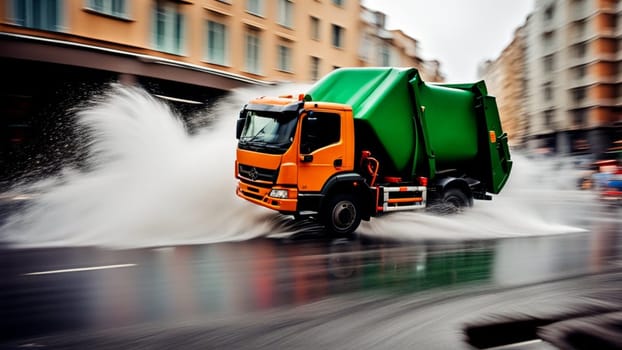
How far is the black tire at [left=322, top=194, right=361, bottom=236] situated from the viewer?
8852 mm

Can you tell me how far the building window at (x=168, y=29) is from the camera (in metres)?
18.9

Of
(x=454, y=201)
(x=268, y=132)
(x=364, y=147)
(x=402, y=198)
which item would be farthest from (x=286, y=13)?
(x=268, y=132)

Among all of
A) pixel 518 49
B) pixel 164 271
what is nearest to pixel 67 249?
pixel 164 271

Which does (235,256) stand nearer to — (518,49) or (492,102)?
(492,102)

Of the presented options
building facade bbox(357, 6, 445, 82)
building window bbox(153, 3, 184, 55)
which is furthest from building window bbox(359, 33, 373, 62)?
building window bbox(153, 3, 184, 55)

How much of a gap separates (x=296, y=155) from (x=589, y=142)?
45.3 metres

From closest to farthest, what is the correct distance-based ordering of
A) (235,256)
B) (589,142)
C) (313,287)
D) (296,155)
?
(313,287) → (235,256) → (296,155) → (589,142)

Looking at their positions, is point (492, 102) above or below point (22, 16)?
below

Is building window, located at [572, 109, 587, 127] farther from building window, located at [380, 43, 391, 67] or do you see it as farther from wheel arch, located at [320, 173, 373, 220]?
wheel arch, located at [320, 173, 373, 220]

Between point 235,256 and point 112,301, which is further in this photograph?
point 235,256

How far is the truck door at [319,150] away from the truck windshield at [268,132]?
0.25 metres

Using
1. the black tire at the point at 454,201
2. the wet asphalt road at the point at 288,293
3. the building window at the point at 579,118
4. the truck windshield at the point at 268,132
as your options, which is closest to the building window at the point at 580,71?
the building window at the point at 579,118

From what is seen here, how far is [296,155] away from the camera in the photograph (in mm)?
8414

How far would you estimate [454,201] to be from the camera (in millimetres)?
10852
